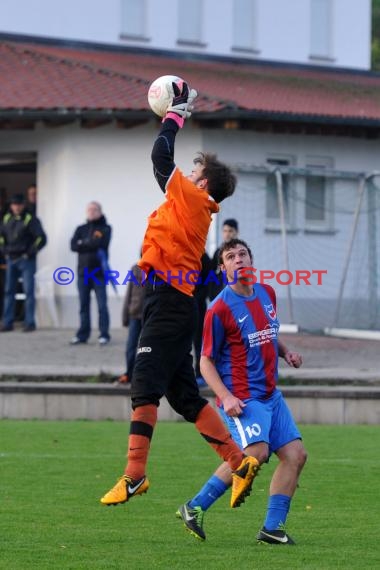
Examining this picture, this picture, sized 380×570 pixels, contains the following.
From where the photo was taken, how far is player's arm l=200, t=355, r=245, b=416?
8.41 metres

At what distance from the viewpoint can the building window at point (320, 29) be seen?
38.0 meters

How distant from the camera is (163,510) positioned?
10.1 metres

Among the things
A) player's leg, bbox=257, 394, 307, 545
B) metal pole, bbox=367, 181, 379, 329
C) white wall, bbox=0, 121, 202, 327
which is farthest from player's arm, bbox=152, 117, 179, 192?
white wall, bbox=0, 121, 202, 327

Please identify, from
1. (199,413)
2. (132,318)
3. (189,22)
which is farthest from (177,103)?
(189,22)

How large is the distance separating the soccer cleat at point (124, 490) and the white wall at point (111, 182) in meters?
18.2

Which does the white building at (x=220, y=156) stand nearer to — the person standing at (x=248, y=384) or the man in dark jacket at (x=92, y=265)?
the man in dark jacket at (x=92, y=265)

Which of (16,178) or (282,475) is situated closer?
(282,475)

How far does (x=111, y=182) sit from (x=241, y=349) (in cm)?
1839

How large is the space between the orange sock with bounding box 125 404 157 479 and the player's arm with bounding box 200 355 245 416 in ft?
1.20

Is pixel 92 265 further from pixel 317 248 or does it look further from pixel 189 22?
pixel 189 22

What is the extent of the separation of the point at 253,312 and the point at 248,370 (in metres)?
0.34

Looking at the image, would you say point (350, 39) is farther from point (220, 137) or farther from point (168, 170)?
point (168, 170)

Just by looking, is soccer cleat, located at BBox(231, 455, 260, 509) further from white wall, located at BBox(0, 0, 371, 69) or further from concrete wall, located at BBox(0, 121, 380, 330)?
white wall, located at BBox(0, 0, 371, 69)

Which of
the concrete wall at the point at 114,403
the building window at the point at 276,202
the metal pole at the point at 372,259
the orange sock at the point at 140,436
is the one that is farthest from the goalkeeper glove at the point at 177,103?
the building window at the point at 276,202
